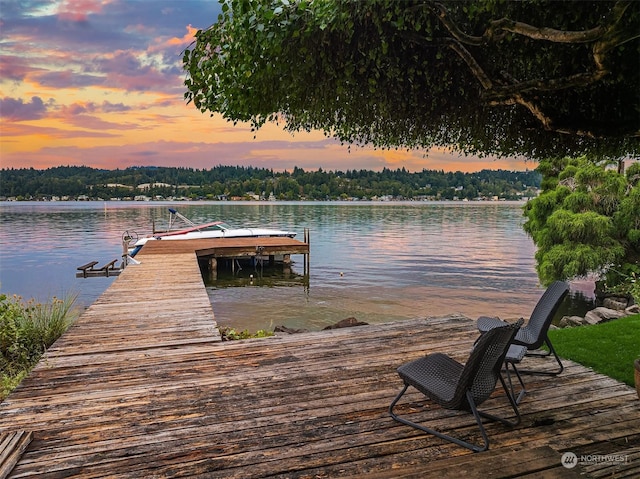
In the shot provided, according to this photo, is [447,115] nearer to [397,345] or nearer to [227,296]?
[397,345]

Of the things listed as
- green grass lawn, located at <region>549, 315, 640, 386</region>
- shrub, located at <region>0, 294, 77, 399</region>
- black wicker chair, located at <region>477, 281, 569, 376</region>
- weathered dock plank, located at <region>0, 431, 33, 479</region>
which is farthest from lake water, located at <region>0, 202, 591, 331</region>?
weathered dock plank, located at <region>0, 431, 33, 479</region>

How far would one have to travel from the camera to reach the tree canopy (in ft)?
9.11

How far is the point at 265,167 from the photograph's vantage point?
61.5m

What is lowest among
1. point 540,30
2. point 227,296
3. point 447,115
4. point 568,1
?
point 227,296

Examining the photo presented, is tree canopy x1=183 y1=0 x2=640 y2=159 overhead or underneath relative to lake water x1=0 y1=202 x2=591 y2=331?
overhead

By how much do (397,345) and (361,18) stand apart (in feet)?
11.0

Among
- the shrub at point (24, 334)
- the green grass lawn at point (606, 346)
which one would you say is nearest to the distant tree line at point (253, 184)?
the green grass lawn at point (606, 346)

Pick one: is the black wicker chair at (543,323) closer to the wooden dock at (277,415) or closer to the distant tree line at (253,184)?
the wooden dock at (277,415)

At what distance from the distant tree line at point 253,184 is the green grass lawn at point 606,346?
1828 inches

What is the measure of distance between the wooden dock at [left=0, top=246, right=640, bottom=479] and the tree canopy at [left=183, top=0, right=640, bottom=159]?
6.84 ft

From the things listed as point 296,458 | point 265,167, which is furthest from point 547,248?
point 265,167

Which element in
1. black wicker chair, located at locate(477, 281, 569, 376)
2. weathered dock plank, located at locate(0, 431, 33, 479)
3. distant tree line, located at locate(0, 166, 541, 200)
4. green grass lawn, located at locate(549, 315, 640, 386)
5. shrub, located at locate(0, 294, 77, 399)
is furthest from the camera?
distant tree line, located at locate(0, 166, 541, 200)

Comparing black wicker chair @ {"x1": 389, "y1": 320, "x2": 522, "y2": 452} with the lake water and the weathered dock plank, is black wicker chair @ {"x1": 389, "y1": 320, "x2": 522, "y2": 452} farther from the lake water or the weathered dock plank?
the lake water

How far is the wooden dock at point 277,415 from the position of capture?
2547mm
